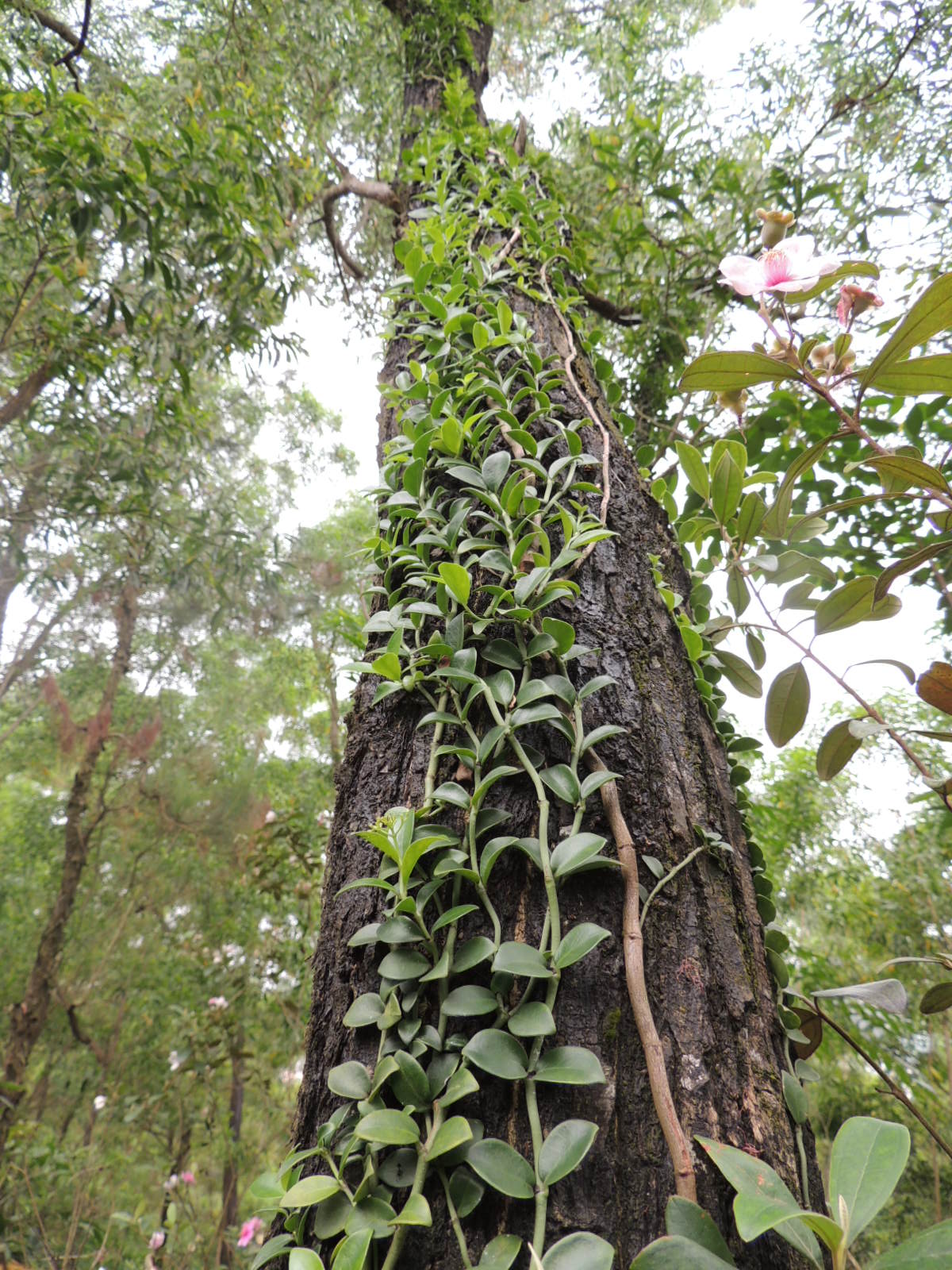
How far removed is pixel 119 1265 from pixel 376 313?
3668 millimetres

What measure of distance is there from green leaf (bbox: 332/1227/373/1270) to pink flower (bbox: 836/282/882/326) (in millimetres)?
623

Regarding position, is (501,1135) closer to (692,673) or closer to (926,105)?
(692,673)

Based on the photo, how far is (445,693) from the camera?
54 cm

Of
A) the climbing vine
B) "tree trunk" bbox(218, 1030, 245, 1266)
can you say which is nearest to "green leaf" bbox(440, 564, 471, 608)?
the climbing vine

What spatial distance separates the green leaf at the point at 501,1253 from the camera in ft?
0.99

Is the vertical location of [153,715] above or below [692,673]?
above

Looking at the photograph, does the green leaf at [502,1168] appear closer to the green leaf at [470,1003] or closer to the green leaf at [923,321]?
the green leaf at [470,1003]

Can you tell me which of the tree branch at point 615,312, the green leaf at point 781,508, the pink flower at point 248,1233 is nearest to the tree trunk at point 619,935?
the green leaf at point 781,508

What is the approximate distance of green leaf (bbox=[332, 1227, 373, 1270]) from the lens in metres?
0.30

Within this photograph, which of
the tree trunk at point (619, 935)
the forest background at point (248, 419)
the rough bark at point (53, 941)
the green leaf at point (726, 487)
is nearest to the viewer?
the tree trunk at point (619, 935)

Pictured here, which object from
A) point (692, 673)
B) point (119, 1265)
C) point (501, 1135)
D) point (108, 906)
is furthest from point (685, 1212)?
point (108, 906)

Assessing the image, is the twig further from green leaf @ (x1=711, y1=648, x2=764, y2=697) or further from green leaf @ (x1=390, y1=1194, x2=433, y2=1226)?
green leaf @ (x1=390, y1=1194, x2=433, y2=1226)

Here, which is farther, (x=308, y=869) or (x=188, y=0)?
(x=308, y=869)

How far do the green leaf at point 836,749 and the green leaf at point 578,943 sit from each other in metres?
0.25
